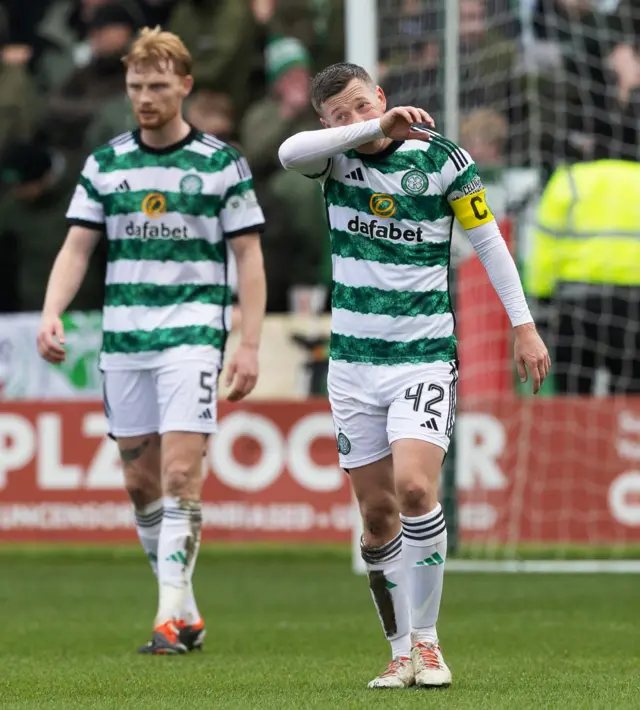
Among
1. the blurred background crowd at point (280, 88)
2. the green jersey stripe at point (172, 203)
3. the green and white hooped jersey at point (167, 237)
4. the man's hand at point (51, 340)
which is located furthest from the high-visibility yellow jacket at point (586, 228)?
the man's hand at point (51, 340)

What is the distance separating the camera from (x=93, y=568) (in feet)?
36.1

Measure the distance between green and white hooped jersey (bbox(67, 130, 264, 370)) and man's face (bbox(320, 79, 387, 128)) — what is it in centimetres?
141

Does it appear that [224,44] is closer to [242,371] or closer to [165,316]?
[165,316]

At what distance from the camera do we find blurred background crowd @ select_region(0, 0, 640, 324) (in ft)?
38.6

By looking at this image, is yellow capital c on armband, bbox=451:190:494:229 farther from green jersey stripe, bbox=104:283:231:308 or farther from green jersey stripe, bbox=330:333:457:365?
green jersey stripe, bbox=104:283:231:308

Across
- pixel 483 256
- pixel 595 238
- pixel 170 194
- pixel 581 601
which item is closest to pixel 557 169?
pixel 595 238

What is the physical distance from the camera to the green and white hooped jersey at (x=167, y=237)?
6715 mm

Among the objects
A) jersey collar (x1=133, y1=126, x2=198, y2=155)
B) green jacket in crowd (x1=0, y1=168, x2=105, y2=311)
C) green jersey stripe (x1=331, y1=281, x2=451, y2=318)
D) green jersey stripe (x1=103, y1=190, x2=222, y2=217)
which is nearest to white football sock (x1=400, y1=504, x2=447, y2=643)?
green jersey stripe (x1=331, y1=281, x2=451, y2=318)

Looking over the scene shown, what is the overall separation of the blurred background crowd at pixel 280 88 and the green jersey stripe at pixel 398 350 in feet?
20.0

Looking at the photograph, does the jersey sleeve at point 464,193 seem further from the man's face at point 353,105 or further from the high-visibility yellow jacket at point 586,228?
the high-visibility yellow jacket at point 586,228

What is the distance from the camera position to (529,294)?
11453mm

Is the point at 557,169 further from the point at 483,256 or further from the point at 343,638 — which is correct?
the point at 483,256

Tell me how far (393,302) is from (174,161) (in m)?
1.73

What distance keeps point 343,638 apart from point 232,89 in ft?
27.9
